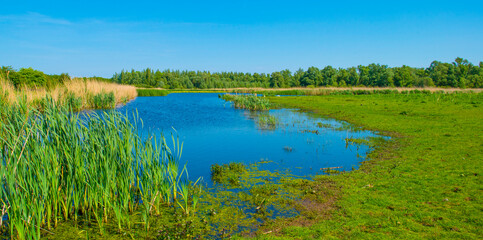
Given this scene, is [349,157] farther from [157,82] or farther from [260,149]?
[157,82]

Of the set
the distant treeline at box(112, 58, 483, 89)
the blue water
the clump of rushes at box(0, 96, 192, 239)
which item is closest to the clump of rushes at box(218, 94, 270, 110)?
the blue water

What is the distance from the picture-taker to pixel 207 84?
9888cm

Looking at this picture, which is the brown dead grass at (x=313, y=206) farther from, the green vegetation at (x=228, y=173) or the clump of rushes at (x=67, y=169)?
the clump of rushes at (x=67, y=169)

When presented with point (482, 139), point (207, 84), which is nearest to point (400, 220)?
point (482, 139)

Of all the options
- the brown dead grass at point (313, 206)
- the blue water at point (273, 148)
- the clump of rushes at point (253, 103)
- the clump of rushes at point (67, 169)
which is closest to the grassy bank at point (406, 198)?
the brown dead grass at point (313, 206)

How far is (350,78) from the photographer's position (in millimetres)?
→ 93250

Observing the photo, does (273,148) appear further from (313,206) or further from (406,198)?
(406,198)

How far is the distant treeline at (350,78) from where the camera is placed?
7631 cm

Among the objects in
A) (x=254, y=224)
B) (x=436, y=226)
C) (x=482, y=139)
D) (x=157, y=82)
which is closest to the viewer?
(x=436, y=226)

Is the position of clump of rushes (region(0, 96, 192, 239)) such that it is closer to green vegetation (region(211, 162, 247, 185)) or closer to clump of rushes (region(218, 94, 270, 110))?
green vegetation (region(211, 162, 247, 185))

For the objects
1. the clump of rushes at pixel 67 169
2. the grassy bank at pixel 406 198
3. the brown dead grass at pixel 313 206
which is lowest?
the brown dead grass at pixel 313 206

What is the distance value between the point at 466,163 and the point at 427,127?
699 centimetres

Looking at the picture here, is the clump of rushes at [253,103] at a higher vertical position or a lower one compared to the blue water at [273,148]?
higher

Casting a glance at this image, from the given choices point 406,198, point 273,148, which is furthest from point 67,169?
point 273,148
